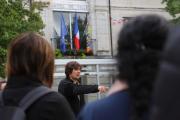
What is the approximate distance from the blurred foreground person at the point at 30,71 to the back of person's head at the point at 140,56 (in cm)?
140

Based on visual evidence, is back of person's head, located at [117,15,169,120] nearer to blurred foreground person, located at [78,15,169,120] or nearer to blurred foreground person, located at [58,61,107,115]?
blurred foreground person, located at [78,15,169,120]

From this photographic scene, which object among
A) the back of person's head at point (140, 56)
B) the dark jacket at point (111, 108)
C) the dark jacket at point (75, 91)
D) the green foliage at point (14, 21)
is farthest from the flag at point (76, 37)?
the back of person's head at point (140, 56)

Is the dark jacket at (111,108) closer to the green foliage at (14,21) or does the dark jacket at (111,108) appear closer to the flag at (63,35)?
the green foliage at (14,21)

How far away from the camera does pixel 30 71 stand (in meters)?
3.52

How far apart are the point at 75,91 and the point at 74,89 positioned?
32mm

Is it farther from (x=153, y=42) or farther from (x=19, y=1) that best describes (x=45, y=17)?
(x=153, y=42)

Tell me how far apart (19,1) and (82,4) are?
7.76 m

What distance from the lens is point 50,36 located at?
25.0 m

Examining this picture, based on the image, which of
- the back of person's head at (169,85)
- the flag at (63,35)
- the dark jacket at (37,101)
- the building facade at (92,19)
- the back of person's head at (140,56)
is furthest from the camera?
the building facade at (92,19)

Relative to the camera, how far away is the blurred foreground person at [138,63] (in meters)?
1.89

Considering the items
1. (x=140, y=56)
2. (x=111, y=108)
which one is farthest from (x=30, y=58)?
(x=140, y=56)

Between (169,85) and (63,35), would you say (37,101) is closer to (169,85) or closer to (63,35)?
(169,85)

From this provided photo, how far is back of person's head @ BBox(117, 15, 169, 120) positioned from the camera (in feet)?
6.18

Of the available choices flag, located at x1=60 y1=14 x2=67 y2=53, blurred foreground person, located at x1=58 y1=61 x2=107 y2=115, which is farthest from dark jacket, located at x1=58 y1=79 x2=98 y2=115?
flag, located at x1=60 y1=14 x2=67 y2=53
